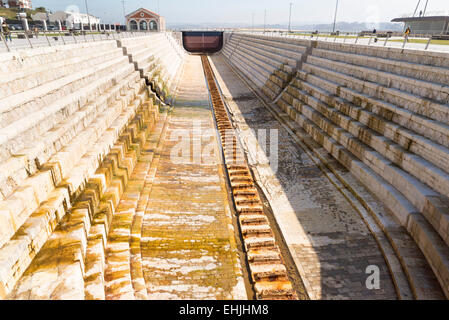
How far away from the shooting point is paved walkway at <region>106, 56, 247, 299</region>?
22.4ft

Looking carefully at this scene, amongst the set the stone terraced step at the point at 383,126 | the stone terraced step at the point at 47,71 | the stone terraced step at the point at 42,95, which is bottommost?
the stone terraced step at the point at 383,126

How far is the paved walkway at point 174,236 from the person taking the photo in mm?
6834

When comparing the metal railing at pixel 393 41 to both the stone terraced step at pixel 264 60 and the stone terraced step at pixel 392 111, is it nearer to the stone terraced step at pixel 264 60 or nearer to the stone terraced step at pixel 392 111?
the stone terraced step at pixel 392 111

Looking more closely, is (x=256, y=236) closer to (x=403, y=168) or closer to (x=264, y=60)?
(x=403, y=168)

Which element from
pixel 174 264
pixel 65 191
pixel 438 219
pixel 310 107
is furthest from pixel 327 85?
pixel 65 191

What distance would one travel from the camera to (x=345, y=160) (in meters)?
12.0

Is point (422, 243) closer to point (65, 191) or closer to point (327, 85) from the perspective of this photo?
point (65, 191)

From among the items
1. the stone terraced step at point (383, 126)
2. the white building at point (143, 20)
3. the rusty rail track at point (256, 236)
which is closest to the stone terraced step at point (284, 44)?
the stone terraced step at point (383, 126)

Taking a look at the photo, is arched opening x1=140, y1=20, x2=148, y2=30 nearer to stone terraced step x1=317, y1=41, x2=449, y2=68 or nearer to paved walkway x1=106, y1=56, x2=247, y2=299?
stone terraced step x1=317, y1=41, x2=449, y2=68

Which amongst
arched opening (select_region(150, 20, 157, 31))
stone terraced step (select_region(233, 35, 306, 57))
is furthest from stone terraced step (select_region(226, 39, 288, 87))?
arched opening (select_region(150, 20, 157, 31))

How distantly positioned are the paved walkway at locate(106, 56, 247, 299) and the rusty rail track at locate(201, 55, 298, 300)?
16.9 inches

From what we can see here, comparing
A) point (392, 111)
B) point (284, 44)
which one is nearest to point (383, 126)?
point (392, 111)

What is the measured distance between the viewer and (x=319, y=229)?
30.1ft

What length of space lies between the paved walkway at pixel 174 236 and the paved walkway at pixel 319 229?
1835 mm
